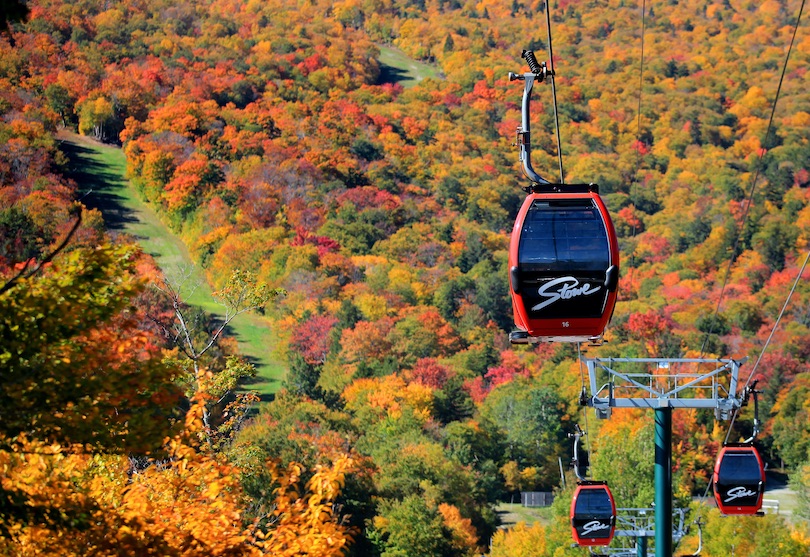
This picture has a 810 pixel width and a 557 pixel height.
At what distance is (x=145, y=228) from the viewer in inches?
3305

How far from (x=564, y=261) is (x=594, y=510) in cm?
1157

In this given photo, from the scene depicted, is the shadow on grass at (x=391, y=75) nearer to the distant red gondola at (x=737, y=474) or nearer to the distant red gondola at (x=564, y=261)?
the distant red gondola at (x=737, y=474)

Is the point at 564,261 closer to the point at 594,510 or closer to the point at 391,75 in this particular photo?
the point at 594,510

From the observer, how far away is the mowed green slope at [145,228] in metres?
66.0

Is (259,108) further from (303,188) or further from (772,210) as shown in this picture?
(772,210)

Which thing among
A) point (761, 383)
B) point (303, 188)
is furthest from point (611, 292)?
point (303, 188)

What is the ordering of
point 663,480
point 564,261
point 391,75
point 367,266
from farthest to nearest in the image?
point 391,75 → point 367,266 → point 663,480 → point 564,261

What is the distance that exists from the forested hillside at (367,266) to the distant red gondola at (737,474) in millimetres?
6876

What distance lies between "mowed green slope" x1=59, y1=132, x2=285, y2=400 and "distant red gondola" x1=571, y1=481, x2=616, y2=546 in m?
37.0

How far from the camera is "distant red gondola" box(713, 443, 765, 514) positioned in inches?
814

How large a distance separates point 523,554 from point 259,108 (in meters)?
77.0

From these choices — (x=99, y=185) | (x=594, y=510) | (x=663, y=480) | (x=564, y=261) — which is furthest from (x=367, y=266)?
(x=564, y=261)

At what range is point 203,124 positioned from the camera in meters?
101

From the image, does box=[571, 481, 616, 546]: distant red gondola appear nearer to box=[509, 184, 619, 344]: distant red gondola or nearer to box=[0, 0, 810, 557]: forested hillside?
box=[0, 0, 810, 557]: forested hillside
